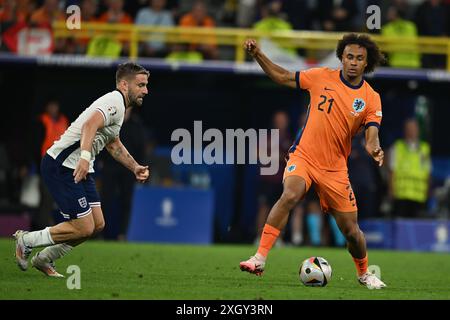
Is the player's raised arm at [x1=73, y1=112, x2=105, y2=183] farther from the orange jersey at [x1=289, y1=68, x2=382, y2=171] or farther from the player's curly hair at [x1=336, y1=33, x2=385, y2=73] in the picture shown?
the player's curly hair at [x1=336, y1=33, x2=385, y2=73]

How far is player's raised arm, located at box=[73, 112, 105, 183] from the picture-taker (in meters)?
8.99

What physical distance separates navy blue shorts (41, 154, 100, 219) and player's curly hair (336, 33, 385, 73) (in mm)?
2975

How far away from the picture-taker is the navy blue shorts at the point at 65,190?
31.3 ft

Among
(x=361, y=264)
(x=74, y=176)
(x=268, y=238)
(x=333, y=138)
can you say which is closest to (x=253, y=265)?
(x=268, y=238)

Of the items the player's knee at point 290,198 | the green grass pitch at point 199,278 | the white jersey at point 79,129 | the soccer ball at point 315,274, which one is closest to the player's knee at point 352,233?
the soccer ball at point 315,274

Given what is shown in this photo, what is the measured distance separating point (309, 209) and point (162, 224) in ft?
9.68

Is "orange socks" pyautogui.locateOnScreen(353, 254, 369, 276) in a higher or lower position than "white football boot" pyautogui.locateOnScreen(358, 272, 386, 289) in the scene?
higher

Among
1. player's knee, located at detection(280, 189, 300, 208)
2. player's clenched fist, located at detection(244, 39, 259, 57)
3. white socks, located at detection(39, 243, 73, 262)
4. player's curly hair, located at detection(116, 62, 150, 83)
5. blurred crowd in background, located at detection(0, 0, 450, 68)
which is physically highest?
blurred crowd in background, located at detection(0, 0, 450, 68)

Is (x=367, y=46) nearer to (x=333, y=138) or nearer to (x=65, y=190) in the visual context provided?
(x=333, y=138)

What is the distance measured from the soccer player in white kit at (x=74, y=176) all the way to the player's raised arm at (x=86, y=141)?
1 centimetres

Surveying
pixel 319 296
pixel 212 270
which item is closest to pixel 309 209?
pixel 212 270

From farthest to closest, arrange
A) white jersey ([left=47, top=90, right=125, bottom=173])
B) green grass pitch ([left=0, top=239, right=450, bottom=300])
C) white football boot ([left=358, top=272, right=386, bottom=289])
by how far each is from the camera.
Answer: white football boot ([left=358, top=272, right=386, bottom=289]) → white jersey ([left=47, top=90, right=125, bottom=173]) → green grass pitch ([left=0, top=239, right=450, bottom=300])

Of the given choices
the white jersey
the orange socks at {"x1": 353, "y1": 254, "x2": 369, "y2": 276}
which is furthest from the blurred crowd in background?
the orange socks at {"x1": 353, "y1": 254, "x2": 369, "y2": 276}
